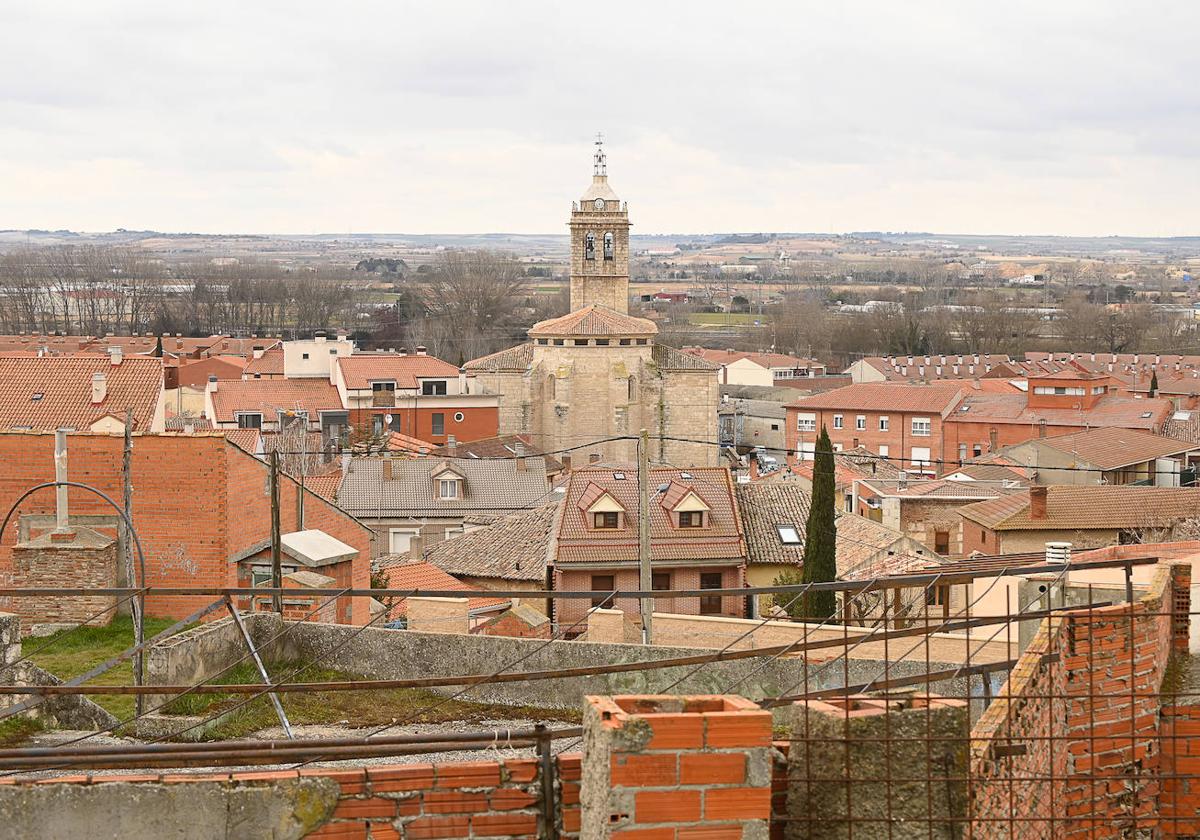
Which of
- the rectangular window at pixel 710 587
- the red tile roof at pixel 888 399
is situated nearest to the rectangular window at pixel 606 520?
the rectangular window at pixel 710 587

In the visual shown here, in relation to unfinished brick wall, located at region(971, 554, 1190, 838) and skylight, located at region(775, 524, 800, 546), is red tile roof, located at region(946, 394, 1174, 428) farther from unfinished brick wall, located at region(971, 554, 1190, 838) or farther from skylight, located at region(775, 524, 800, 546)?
unfinished brick wall, located at region(971, 554, 1190, 838)

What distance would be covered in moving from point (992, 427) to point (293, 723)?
49302 millimetres

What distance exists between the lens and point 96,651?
10.8m

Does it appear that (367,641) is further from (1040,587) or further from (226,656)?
(1040,587)

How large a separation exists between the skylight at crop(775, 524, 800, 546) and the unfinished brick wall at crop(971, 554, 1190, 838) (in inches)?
750

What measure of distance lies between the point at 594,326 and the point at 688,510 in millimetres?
32107

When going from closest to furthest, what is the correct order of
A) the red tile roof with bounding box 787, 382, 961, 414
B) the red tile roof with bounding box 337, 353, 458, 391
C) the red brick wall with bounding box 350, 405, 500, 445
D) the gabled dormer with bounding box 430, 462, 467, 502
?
1. the gabled dormer with bounding box 430, 462, 467, 502
2. the red brick wall with bounding box 350, 405, 500, 445
3. the red tile roof with bounding box 337, 353, 458, 391
4. the red tile roof with bounding box 787, 382, 961, 414

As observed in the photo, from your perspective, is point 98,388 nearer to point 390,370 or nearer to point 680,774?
point 390,370

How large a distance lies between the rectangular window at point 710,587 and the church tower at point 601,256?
40481 mm

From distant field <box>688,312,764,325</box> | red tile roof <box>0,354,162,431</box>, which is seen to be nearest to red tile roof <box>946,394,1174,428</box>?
red tile roof <box>0,354,162,431</box>

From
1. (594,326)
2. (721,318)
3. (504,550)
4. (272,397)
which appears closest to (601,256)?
(594,326)

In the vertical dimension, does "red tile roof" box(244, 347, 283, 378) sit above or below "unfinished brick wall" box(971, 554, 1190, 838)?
below

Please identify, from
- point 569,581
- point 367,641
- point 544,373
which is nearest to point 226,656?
point 367,641

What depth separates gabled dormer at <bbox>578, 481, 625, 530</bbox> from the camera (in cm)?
2566
